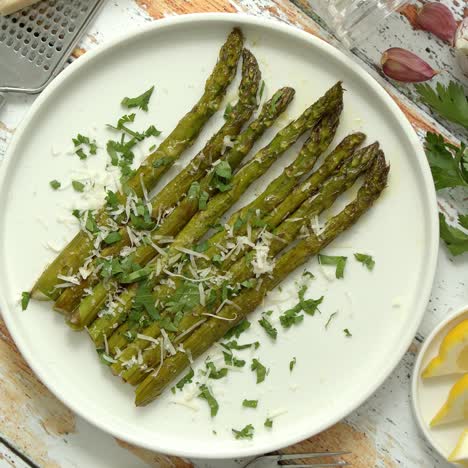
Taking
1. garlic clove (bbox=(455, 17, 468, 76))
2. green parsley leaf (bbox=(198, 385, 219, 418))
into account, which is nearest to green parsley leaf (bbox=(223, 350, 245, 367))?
green parsley leaf (bbox=(198, 385, 219, 418))

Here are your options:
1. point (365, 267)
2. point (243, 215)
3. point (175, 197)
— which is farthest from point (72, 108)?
point (365, 267)

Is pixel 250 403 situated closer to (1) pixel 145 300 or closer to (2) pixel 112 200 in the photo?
(1) pixel 145 300

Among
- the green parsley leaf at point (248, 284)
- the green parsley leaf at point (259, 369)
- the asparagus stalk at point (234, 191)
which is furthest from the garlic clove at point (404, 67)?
the green parsley leaf at point (259, 369)

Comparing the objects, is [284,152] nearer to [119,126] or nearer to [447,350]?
[119,126]

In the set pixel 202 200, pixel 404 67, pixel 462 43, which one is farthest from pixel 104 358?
pixel 462 43

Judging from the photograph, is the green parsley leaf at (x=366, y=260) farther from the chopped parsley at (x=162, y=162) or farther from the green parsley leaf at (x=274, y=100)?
the chopped parsley at (x=162, y=162)

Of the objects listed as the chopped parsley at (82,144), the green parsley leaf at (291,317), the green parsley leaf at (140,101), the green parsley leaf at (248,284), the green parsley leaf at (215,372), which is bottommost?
the green parsley leaf at (215,372)
